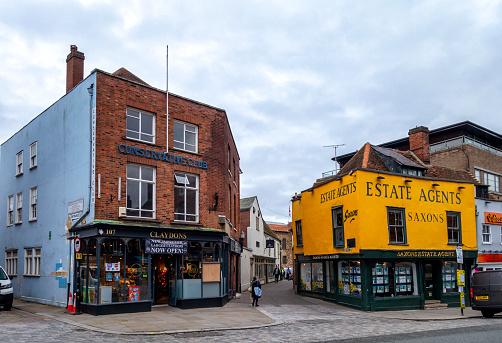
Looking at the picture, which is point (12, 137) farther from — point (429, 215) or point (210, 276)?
point (429, 215)

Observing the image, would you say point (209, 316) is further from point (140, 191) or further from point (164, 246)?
point (140, 191)

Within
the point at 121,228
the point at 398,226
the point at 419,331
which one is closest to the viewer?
the point at 419,331

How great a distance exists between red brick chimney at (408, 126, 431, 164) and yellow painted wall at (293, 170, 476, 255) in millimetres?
6396

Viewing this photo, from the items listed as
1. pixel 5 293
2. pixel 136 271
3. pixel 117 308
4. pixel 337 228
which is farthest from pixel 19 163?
pixel 337 228

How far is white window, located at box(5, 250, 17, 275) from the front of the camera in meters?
24.7

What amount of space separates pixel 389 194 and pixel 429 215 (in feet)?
8.85

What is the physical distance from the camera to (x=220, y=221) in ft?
71.6

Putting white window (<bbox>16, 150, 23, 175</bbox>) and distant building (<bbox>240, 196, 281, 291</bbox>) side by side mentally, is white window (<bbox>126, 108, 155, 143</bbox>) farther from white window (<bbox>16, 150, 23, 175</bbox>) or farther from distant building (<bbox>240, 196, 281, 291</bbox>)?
distant building (<bbox>240, 196, 281, 291</bbox>)

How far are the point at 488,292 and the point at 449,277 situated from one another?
608cm

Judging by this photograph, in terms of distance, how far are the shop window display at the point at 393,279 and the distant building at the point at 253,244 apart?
14.6 metres

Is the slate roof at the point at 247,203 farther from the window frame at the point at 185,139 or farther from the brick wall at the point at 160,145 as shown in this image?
the window frame at the point at 185,139

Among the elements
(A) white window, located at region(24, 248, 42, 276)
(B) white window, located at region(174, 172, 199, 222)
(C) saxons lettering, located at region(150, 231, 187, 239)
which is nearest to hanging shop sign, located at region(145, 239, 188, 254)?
(C) saxons lettering, located at region(150, 231, 187, 239)

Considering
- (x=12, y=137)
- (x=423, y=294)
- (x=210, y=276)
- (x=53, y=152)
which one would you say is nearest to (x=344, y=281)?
(x=423, y=294)

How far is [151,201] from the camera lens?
64.6 ft
